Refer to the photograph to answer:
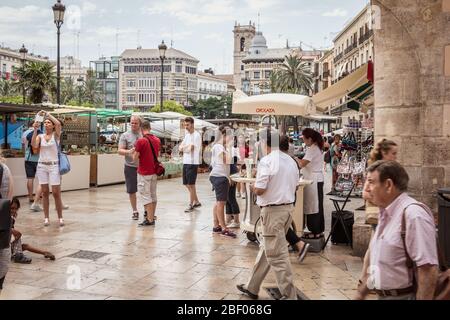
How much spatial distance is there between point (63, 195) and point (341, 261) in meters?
7.99

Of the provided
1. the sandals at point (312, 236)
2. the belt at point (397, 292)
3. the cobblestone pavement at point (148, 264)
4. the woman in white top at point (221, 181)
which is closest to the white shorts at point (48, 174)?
the cobblestone pavement at point (148, 264)

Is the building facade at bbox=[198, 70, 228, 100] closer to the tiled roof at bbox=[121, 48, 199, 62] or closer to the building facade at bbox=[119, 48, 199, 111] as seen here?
the building facade at bbox=[119, 48, 199, 111]

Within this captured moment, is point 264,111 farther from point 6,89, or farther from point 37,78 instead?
point 6,89

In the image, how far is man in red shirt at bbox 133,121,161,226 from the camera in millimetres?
8164

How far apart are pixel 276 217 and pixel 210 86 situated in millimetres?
136967

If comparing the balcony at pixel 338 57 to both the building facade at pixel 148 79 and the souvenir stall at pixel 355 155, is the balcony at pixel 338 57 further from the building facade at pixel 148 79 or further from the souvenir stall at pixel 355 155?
the building facade at pixel 148 79

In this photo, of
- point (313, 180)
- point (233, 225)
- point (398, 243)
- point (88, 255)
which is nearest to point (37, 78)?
point (233, 225)

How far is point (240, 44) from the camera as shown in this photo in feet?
484

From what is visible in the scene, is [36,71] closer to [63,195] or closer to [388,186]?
[63,195]

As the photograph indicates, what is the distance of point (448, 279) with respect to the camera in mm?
2445

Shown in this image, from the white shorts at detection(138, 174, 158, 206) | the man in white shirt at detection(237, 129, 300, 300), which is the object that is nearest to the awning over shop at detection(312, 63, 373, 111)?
the white shorts at detection(138, 174, 158, 206)

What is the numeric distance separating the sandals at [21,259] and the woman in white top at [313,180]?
11.9 feet
